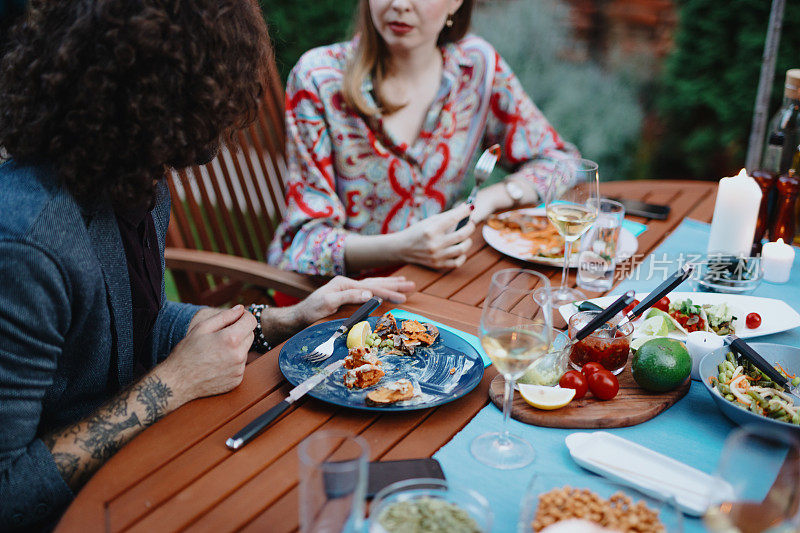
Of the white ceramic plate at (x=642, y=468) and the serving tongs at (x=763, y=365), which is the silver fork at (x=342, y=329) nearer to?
the white ceramic plate at (x=642, y=468)

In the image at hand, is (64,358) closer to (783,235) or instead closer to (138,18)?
(138,18)

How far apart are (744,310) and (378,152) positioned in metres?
1.22

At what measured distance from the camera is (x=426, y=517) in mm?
787

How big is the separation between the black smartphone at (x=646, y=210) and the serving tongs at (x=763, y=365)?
0.97 metres

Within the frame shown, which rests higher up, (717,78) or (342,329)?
(717,78)

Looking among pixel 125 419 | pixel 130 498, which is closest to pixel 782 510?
pixel 130 498

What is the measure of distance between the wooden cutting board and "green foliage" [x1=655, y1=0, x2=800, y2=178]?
3181 mm

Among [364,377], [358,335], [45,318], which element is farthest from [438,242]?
[45,318]

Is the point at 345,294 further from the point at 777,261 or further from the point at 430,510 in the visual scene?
the point at 777,261

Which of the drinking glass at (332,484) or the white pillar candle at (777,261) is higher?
the drinking glass at (332,484)

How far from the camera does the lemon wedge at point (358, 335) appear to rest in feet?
4.44

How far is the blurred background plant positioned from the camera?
381 centimetres

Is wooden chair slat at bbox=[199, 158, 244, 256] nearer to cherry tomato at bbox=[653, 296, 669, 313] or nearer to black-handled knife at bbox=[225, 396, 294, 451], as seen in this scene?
black-handled knife at bbox=[225, 396, 294, 451]

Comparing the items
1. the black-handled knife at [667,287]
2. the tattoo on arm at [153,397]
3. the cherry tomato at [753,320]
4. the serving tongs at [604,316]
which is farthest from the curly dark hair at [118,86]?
the cherry tomato at [753,320]
